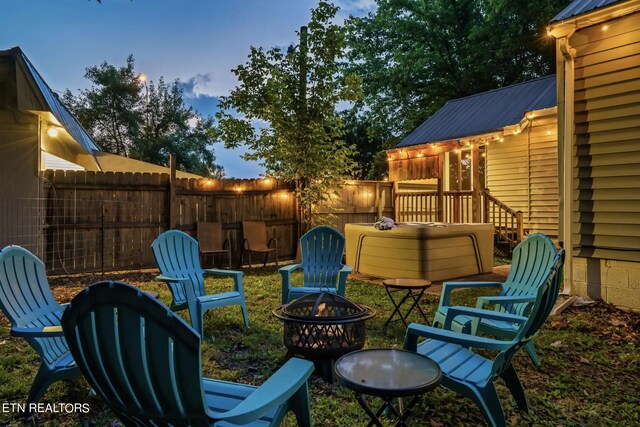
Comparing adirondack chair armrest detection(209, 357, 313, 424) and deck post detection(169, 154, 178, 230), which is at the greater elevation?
deck post detection(169, 154, 178, 230)

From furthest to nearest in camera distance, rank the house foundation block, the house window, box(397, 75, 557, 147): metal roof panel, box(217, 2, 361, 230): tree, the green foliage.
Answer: the green foliage → the house window → box(397, 75, 557, 147): metal roof panel → box(217, 2, 361, 230): tree → the house foundation block

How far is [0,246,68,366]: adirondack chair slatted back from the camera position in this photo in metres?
2.30

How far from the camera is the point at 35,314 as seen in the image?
2.54 metres

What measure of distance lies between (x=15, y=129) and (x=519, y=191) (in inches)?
426

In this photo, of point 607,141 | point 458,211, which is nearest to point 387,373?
point 607,141

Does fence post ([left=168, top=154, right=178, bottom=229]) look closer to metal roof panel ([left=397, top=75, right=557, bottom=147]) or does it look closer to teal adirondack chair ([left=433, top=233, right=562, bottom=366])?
teal adirondack chair ([left=433, top=233, right=562, bottom=366])

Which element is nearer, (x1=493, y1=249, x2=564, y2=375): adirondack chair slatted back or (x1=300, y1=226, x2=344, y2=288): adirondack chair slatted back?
(x1=493, y1=249, x2=564, y2=375): adirondack chair slatted back

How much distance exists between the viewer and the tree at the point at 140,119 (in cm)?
2011

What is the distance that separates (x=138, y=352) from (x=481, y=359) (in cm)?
190

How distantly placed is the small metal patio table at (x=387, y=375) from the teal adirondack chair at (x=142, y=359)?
14.1 inches

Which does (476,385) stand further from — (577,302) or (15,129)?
(15,129)

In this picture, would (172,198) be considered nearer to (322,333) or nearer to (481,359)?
(322,333)

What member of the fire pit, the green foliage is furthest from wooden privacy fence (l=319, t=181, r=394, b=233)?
the green foliage

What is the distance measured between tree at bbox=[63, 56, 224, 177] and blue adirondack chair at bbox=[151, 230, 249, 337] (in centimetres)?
1777
